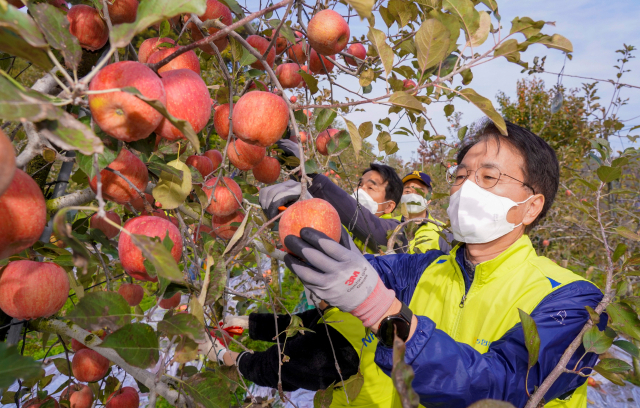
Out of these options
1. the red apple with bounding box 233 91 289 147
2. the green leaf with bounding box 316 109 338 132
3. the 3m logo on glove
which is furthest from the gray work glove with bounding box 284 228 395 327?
the green leaf with bounding box 316 109 338 132

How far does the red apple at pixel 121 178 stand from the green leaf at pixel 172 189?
8 centimetres

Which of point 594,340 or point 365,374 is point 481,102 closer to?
point 594,340

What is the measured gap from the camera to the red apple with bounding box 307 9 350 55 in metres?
1.08

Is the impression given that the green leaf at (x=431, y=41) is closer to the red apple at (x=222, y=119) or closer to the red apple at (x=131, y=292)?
the red apple at (x=222, y=119)

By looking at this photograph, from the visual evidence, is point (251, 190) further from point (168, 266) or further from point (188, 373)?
point (168, 266)

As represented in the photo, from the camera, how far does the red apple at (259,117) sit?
3.16 ft

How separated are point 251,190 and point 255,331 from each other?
1.17m

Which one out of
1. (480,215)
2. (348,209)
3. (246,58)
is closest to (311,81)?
(246,58)

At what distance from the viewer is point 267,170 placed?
1.49m

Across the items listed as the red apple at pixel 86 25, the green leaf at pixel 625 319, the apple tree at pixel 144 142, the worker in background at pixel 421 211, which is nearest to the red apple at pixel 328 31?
the apple tree at pixel 144 142

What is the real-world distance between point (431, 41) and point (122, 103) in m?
0.64

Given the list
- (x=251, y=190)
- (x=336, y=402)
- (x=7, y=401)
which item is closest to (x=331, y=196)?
(x=251, y=190)

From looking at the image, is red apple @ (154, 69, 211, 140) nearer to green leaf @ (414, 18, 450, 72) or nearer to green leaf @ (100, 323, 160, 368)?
green leaf @ (100, 323, 160, 368)

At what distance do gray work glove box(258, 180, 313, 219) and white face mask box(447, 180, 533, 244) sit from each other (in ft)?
2.30
